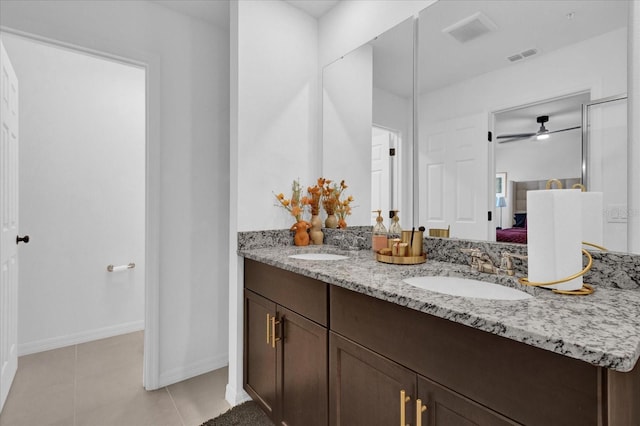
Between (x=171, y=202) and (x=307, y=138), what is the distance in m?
1.02

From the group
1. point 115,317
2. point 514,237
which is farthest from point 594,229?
point 115,317

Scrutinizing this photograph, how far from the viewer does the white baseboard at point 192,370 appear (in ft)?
6.89

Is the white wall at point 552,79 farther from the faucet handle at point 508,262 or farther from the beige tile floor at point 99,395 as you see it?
the beige tile floor at point 99,395

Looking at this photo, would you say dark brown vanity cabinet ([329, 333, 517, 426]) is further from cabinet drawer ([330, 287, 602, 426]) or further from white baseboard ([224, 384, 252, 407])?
white baseboard ([224, 384, 252, 407])

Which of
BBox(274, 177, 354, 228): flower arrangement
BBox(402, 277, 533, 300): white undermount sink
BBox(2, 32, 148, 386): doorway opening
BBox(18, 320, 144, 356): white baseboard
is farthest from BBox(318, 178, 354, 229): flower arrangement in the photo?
BBox(18, 320, 144, 356): white baseboard

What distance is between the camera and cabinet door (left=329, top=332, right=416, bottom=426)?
954 millimetres

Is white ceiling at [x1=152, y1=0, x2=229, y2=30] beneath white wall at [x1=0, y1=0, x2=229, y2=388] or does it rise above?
above

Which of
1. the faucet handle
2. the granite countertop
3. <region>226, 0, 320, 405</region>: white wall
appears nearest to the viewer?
the granite countertop

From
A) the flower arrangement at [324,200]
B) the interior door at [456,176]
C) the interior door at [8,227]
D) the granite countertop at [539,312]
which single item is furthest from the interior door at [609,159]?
the interior door at [8,227]

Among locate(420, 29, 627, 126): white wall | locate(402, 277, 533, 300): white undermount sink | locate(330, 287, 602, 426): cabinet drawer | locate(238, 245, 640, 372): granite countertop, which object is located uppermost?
locate(420, 29, 627, 126): white wall

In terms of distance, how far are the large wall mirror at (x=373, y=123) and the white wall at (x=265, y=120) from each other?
171mm

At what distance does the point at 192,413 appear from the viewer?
1.81 m

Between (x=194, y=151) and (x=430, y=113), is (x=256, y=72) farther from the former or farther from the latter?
(x=430, y=113)

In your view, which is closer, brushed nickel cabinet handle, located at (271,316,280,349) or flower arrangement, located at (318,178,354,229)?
brushed nickel cabinet handle, located at (271,316,280,349)
